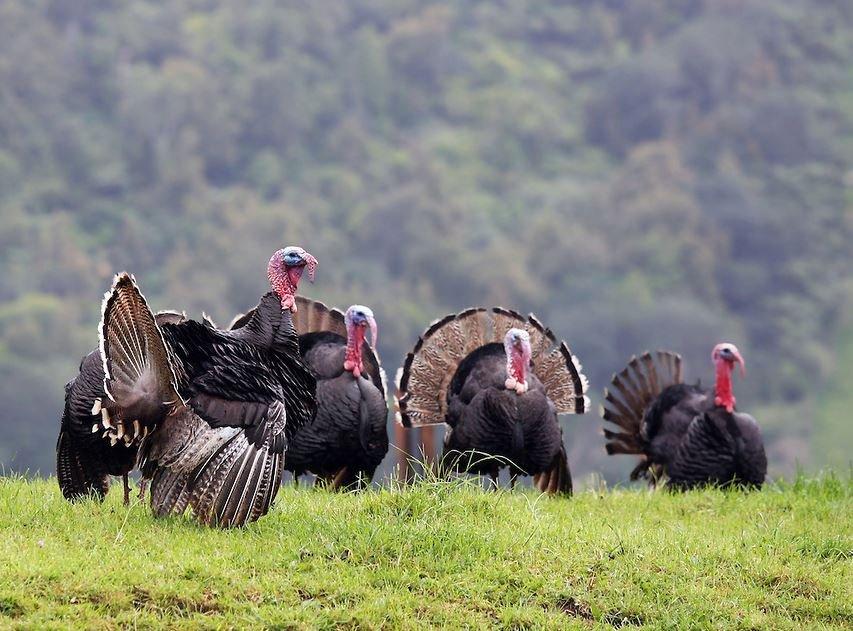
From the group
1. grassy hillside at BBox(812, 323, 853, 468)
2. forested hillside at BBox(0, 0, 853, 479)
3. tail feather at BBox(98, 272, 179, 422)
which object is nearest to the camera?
tail feather at BBox(98, 272, 179, 422)

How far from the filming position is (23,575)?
584 centimetres

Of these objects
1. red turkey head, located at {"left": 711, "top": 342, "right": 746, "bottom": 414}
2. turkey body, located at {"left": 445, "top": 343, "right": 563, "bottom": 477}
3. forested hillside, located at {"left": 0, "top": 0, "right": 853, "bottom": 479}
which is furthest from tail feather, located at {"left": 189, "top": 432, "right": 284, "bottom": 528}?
forested hillside, located at {"left": 0, "top": 0, "right": 853, "bottom": 479}

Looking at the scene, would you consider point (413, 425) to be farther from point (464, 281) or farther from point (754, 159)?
point (754, 159)

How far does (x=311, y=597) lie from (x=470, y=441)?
3.55 m

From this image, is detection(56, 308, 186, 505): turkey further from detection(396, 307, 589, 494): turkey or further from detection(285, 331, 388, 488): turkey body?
detection(396, 307, 589, 494): turkey

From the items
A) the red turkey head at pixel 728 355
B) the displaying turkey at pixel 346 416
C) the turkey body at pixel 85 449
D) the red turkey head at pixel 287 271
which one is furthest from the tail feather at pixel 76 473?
the red turkey head at pixel 728 355

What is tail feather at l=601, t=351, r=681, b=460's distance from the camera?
442 inches

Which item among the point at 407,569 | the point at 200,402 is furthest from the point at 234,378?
the point at 407,569

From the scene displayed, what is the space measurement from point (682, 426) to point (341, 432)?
109 inches

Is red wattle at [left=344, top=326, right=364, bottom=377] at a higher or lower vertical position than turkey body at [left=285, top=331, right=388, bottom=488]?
higher

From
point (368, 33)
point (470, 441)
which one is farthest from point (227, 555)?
point (368, 33)

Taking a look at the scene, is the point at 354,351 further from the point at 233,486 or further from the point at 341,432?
the point at 233,486

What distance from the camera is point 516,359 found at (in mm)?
9492

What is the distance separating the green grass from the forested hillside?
28311 mm
